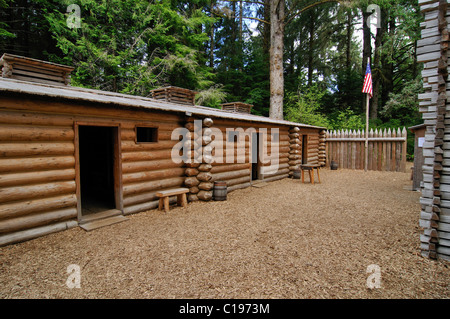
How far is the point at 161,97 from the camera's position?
10.5m

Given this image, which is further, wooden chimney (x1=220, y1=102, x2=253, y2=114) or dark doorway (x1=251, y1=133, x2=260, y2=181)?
wooden chimney (x1=220, y1=102, x2=253, y2=114)

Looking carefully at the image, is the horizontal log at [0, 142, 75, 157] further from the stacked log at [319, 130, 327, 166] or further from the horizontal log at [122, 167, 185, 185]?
the stacked log at [319, 130, 327, 166]

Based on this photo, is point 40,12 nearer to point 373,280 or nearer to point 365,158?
point 373,280

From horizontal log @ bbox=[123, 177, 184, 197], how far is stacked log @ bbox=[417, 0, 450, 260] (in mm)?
6295

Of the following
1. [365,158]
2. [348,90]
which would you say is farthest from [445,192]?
[348,90]

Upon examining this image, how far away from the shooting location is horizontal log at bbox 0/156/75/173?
4527 millimetres

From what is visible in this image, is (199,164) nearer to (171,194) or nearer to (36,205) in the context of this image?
(171,194)

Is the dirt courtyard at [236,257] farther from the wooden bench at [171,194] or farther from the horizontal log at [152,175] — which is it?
the horizontal log at [152,175]

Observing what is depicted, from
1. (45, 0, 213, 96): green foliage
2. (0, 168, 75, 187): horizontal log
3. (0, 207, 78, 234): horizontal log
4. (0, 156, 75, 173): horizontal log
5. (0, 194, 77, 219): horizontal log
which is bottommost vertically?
(0, 207, 78, 234): horizontal log

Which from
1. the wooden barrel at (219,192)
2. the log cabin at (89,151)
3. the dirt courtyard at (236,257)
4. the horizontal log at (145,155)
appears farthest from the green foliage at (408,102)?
the horizontal log at (145,155)

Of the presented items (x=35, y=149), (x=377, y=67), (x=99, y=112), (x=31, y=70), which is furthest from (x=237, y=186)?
(x=377, y=67)

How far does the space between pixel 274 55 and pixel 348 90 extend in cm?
1294

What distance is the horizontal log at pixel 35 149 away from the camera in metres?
4.54

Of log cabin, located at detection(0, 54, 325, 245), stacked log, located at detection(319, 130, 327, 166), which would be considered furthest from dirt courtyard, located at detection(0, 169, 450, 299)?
stacked log, located at detection(319, 130, 327, 166)
